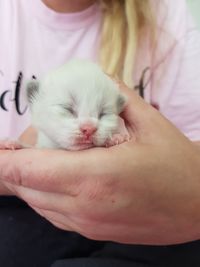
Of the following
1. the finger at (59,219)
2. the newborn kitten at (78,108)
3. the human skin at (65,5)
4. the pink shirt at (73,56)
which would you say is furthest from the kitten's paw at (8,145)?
the human skin at (65,5)

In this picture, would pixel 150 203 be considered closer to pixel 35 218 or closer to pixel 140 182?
pixel 140 182

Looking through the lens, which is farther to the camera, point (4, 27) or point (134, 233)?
point (4, 27)

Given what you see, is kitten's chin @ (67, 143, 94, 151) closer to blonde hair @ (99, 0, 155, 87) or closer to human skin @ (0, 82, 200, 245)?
human skin @ (0, 82, 200, 245)

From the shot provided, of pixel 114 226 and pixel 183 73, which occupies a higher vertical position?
pixel 183 73

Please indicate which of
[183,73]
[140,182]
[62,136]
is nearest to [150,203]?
[140,182]

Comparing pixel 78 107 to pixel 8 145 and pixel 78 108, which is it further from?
pixel 8 145

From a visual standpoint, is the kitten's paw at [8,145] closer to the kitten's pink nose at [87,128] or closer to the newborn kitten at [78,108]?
the newborn kitten at [78,108]

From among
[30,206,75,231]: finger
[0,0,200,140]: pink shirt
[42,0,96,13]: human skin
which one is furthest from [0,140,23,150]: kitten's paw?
[42,0,96,13]: human skin
